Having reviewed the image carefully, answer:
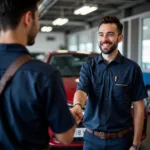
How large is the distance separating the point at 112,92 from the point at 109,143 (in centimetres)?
38

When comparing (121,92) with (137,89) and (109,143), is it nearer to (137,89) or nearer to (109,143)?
(137,89)

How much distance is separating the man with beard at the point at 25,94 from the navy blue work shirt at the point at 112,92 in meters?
0.87

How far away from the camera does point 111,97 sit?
72.8 inches

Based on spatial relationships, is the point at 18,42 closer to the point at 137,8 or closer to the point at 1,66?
the point at 1,66

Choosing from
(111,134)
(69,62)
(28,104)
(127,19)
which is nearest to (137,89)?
(111,134)

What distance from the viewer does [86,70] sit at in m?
1.97

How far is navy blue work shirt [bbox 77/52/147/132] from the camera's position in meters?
1.85

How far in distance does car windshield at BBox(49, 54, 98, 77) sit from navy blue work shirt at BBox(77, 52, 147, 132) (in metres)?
2.55

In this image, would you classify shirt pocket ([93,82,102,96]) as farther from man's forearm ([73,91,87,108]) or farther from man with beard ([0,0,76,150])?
man with beard ([0,0,76,150])

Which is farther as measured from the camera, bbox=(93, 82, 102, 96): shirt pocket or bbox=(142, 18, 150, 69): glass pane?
bbox=(142, 18, 150, 69): glass pane

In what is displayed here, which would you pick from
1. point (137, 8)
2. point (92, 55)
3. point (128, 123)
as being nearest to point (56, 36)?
point (137, 8)

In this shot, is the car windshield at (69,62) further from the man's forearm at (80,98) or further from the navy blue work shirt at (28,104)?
the navy blue work shirt at (28,104)

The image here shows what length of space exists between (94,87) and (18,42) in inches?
39.4

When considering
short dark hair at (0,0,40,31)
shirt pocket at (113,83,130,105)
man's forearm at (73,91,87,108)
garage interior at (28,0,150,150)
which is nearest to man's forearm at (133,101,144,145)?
shirt pocket at (113,83,130,105)
